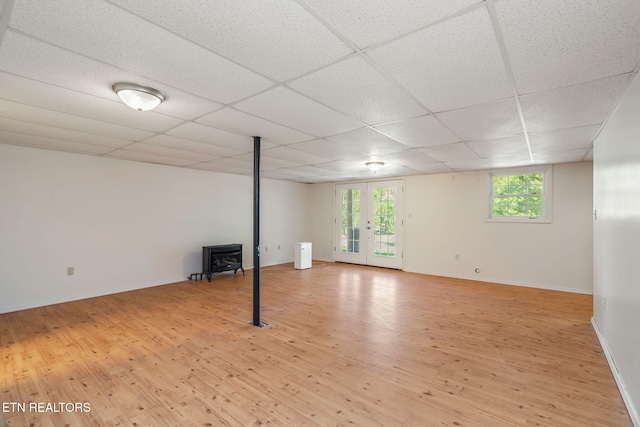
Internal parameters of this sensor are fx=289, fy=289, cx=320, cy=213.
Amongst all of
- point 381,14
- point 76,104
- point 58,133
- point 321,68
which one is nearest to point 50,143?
point 58,133

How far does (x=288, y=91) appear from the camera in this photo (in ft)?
7.32

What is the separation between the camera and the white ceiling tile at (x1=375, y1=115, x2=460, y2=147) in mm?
2936

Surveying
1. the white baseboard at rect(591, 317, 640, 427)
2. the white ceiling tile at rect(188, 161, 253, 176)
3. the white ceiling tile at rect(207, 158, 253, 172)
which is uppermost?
the white ceiling tile at rect(188, 161, 253, 176)

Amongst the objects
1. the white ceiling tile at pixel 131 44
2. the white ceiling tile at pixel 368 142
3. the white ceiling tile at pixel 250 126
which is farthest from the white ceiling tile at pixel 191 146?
the white ceiling tile at pixel 131 44

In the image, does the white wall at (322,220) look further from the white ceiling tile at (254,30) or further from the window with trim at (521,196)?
the white ceiling tile at (254,30)

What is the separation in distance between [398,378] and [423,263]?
4666 mm

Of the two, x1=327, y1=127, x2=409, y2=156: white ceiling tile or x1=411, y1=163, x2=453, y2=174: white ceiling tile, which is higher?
x1=411, y1=163, x2=453, y2=174: white ceiling tile

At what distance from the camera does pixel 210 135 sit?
11.4 ft

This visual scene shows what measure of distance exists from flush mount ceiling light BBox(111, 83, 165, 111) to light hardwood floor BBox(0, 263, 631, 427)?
2.21 meters

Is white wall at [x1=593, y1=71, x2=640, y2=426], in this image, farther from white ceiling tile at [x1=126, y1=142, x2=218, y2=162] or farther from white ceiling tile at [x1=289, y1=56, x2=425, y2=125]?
white ceiling tile at [x1=126, y1=142, x2=218, y2=162]

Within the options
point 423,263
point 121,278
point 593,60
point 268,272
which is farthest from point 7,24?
point 423,263

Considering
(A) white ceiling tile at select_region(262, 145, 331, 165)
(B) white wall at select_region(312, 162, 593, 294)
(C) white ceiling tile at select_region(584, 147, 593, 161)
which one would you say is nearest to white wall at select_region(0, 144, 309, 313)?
(A) white ceiling tile at select_region(262, 145, 331, 165)

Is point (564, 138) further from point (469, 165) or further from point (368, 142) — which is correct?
point (368, 142)

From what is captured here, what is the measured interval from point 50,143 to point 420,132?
16.0ft
